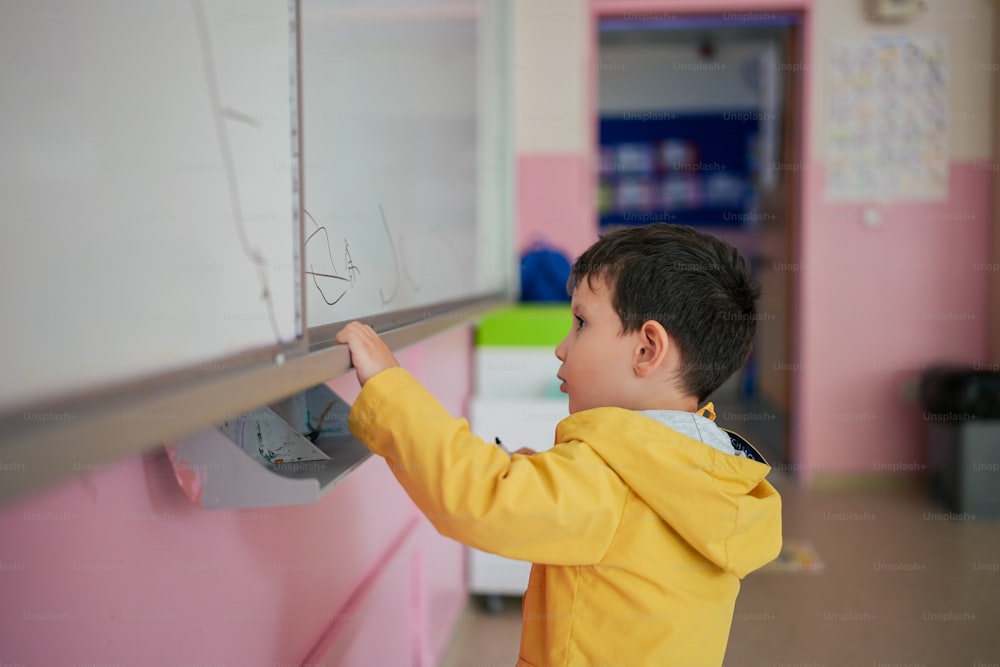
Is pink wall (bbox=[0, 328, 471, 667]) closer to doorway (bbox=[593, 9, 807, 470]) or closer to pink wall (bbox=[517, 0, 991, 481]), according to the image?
pink wall (bbox=[517, 0, 991, 481])

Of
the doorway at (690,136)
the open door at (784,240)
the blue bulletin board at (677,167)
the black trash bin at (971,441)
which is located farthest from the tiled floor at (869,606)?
the blue bulletin board at (677,167)

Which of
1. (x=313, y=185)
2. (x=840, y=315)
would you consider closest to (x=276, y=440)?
(x=313, y=185)

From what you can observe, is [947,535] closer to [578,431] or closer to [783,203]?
[783,203]

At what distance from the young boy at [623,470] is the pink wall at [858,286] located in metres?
2.70

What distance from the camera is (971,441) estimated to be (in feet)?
10.3

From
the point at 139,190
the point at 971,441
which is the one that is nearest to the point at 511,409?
the point at 139,190

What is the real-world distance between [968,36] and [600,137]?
9.52 ft

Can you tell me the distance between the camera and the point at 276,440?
2.81 ft

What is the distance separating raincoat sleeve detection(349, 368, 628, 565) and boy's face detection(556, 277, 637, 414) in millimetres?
148

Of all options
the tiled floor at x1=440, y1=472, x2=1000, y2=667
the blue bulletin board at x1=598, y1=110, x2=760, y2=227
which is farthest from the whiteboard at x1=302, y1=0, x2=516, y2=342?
the blue bulletin board at x1=598, y1=110, x2=760, y2=227

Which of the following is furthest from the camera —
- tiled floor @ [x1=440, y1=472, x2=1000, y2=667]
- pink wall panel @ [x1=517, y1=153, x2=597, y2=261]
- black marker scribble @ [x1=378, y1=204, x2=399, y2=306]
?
pink wall panel @ [x1=517, y1=153, x2=597, y2=261]

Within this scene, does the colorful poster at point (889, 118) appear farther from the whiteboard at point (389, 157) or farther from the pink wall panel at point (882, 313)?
the whiteboard at point (389, 157)

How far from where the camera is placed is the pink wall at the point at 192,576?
0.59m

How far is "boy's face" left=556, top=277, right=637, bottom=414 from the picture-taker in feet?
3.20
